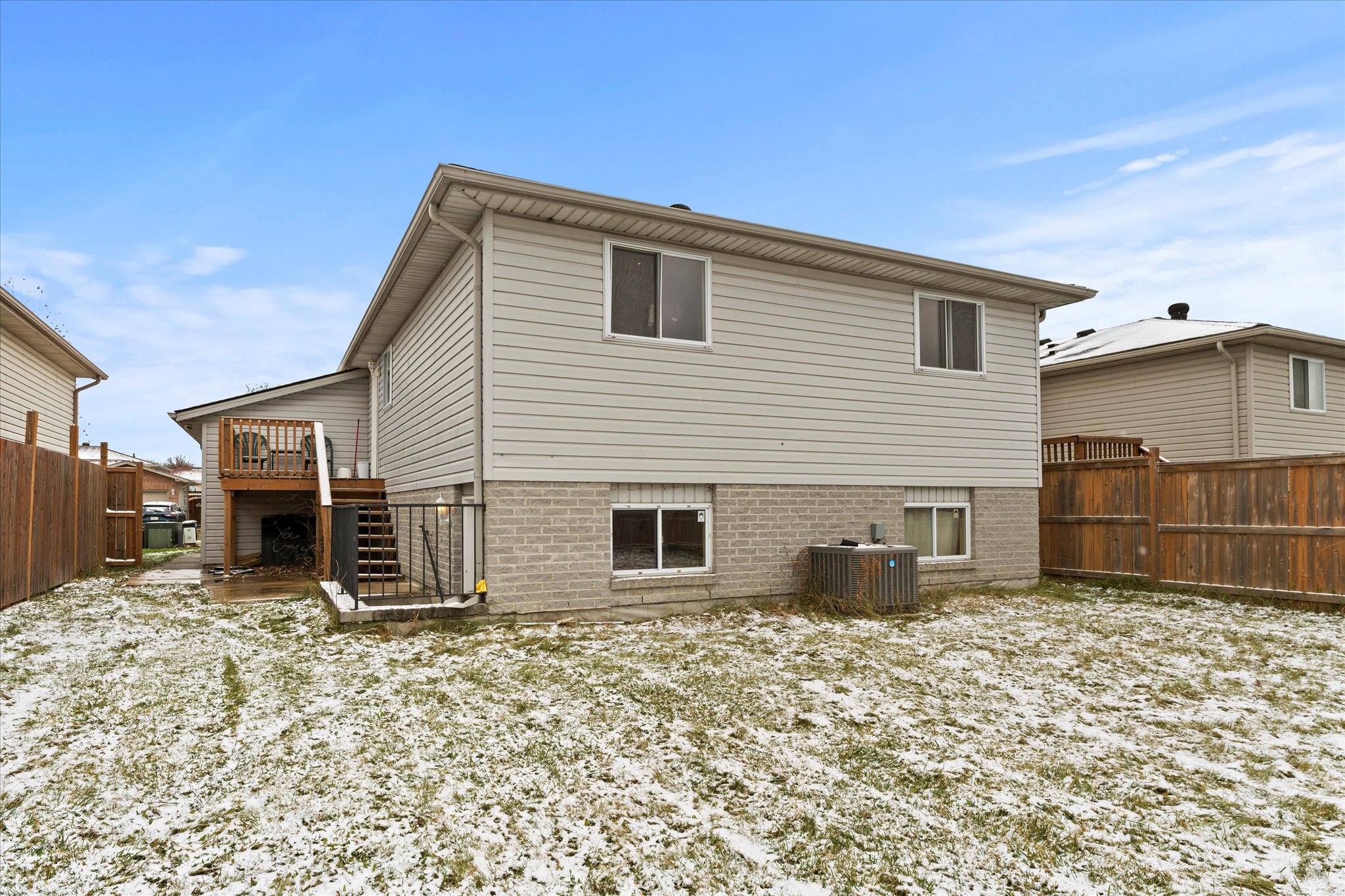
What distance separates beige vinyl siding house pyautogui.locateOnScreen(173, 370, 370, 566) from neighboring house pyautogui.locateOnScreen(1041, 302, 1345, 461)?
49.4ft

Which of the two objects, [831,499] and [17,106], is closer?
[831,499]

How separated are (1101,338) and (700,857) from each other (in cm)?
1829

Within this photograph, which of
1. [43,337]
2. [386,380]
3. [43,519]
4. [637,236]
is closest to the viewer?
[637,236]

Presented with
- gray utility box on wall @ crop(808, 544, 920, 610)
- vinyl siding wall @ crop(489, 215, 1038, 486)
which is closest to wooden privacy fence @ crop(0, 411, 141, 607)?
vinyl siding wall @ crop(489, 215, 1038, 486)

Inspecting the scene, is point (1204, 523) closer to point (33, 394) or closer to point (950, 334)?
point (950, 334)

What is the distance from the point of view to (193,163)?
62.0ft

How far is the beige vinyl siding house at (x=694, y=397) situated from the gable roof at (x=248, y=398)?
4.42m

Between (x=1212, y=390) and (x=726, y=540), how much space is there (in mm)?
11249

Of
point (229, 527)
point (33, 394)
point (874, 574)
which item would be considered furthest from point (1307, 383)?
point (33, 394)

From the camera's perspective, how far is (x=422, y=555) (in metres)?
9.52

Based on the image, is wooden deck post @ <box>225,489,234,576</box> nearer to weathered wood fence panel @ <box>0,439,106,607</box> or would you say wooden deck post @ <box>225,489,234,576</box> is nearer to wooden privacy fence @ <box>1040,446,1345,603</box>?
weathered wood fence panel @ <box>0,439,106,607</box>

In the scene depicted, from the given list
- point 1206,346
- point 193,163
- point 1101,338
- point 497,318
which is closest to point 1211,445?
point 1206,346

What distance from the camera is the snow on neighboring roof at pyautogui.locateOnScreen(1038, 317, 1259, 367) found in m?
15.1

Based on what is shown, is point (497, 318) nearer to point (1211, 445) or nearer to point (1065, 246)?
point (1211, 445)
